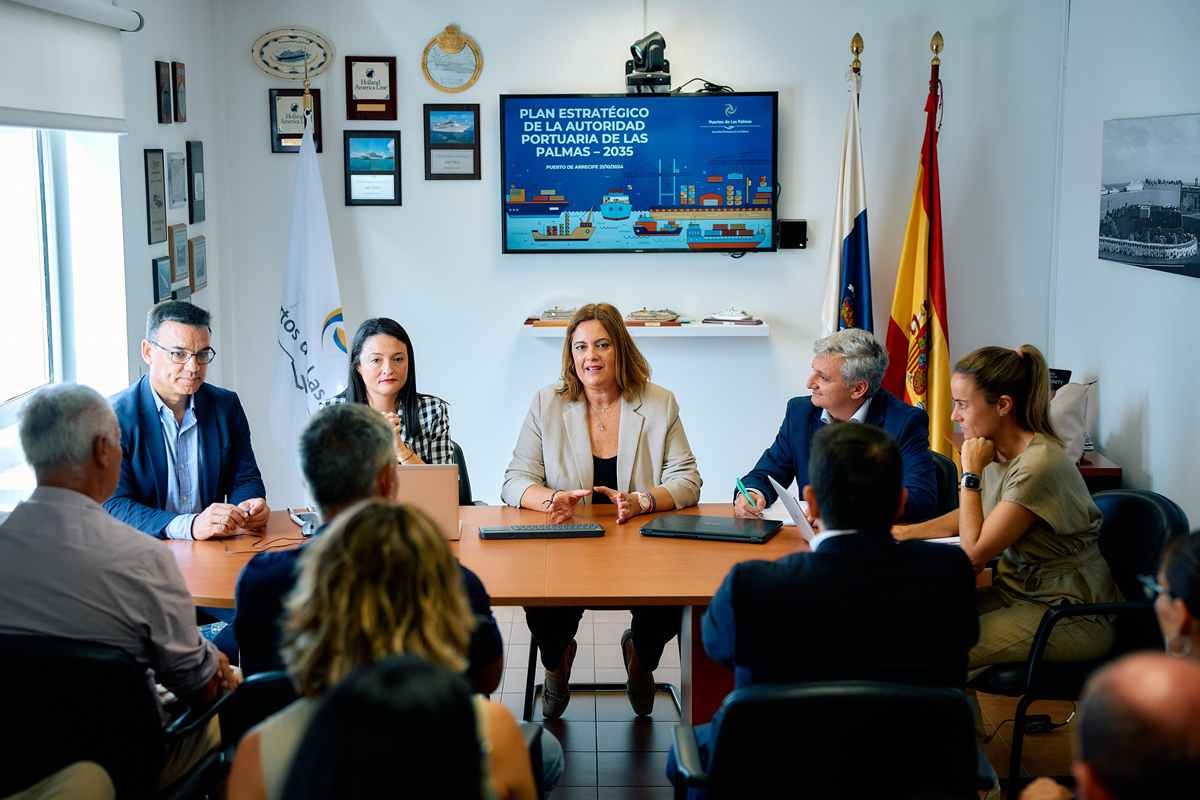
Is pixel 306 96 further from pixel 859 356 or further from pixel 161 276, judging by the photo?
pixel 859 356

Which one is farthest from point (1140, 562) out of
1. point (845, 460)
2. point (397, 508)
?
point (397, 508)

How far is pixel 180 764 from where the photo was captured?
88.8 inches

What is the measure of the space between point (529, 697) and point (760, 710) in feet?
5.90

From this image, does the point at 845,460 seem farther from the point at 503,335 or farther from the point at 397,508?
the point at 503,335

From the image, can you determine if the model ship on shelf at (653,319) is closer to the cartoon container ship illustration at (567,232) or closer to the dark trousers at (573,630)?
the cartoon container ship illustration at (567,232)

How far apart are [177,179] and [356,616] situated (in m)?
3.70

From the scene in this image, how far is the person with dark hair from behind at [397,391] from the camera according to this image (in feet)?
11.3

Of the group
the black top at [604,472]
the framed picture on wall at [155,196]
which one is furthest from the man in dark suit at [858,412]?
the framed picture on wall at [155,196]

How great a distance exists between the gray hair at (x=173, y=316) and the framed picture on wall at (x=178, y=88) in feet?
5.51

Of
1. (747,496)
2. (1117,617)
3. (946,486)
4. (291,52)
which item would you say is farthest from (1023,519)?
(291,52)

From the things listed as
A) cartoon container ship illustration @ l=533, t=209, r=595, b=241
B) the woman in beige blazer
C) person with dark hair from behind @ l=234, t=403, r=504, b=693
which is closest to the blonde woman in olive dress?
the woman in beige blazer

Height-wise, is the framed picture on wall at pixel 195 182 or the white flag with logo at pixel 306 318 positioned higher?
the framed picture on wall at pixel 195 182

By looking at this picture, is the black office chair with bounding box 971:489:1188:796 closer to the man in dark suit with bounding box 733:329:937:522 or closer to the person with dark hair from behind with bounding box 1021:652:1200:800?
the man in dark suit with bounding box 733:329:937:522

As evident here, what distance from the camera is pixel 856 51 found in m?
4.78
